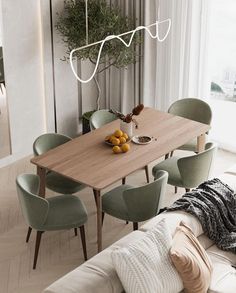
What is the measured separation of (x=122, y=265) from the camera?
3490 millimetres

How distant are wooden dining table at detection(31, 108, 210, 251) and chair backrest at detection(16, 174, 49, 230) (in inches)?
9.2

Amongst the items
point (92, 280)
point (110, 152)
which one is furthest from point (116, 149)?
point (92, 280)

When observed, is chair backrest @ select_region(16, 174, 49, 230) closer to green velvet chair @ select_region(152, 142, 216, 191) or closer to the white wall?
green velvet chair @ select_region(152, 142, 216, 191)

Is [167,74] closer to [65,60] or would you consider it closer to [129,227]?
[65,60]

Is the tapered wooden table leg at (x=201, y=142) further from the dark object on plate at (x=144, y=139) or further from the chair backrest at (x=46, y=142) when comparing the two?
the chair backrest at (x=46, y=142)

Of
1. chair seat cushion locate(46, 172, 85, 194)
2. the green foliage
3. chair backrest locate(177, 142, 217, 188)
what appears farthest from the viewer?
the green foliage

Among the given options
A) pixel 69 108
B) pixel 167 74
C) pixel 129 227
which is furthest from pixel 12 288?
pixel 167 74

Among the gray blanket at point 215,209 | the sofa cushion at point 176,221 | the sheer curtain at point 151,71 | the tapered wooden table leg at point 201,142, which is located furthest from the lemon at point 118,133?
the sheer curtain at point 151,71

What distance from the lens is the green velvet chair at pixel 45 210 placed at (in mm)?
4391

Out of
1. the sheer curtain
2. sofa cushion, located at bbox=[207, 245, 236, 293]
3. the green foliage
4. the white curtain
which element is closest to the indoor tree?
the green foliage

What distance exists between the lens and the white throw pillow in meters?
3.48

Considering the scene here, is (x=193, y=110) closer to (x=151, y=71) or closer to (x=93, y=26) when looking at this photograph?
(x=151, y=71)

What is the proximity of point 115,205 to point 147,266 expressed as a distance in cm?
126

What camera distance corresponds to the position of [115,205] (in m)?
4.75
